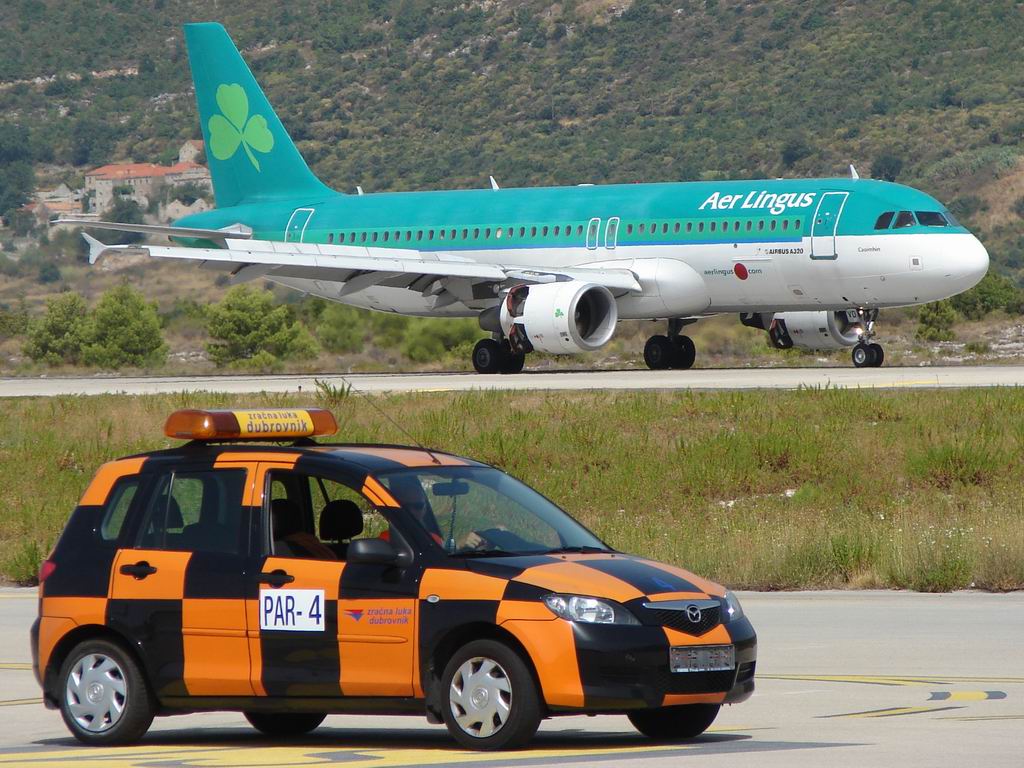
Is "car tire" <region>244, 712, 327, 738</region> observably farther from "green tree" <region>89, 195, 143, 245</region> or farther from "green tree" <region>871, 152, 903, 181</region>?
"green tree" <region>89, 195, 143, 245</region>

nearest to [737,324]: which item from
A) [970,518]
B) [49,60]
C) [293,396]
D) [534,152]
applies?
[293,396]

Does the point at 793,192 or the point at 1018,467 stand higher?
the point at 793,192

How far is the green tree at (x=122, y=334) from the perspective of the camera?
59.0 metres

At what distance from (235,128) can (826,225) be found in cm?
1620

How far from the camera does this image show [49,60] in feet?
498

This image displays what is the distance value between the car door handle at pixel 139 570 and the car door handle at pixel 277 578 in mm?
683

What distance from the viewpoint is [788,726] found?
10.2 metres

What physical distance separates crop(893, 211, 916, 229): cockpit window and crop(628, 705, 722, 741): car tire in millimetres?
26149

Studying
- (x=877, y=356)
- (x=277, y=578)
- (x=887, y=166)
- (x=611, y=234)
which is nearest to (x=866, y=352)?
(x=877, y=356)

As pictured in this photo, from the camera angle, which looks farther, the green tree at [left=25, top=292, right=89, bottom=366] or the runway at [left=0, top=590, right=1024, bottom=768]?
the green tree at [left=25, top=292, right=89, bottom=366]

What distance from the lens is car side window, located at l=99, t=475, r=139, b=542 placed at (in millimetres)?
10805

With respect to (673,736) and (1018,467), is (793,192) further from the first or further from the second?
(673,736)

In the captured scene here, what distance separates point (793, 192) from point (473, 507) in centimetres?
2609

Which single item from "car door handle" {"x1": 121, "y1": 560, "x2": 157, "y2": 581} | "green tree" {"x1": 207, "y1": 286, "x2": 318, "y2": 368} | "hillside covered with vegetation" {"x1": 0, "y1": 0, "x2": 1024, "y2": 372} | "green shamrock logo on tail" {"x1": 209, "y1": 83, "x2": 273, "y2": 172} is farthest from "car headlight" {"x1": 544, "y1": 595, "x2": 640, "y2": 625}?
"hillside covered with vegetation" {"x1": 0, "y1": 0, "x2": 1024, "y2": 372}
